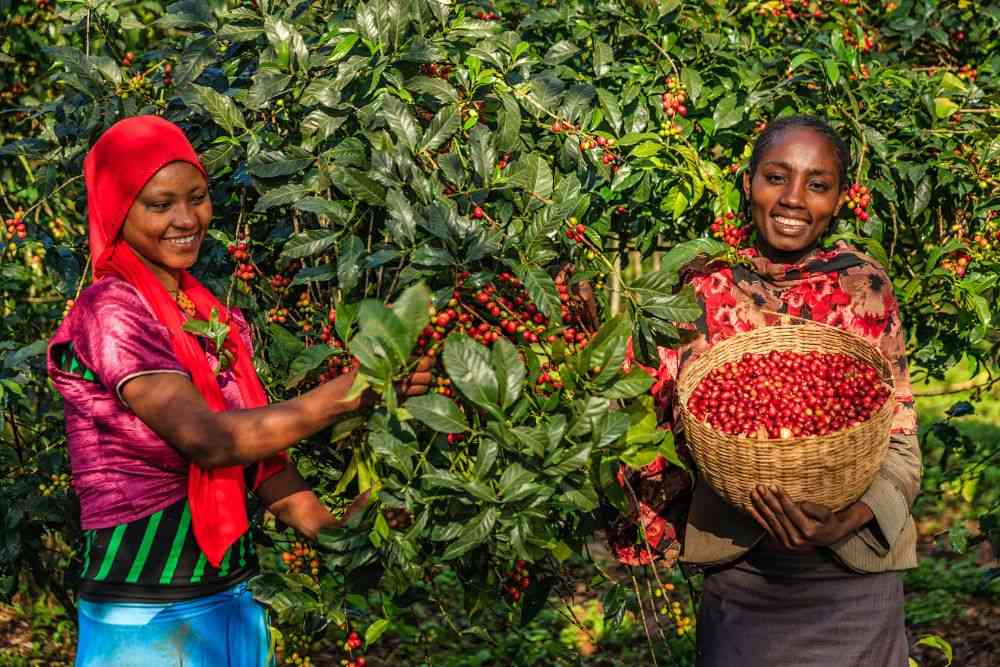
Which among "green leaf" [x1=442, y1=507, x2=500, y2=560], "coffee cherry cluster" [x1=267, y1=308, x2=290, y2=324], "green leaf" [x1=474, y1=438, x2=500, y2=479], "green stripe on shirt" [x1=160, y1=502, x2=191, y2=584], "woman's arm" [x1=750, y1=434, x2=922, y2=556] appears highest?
"coffee cherry cluster" [x1=267, y1=308, x2=290, y2=324]

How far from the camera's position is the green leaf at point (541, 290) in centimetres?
231

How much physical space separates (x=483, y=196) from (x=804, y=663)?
1.37 meters

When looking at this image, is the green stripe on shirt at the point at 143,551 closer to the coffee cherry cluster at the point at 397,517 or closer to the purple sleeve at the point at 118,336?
the purple sleeve at the point at 118,336

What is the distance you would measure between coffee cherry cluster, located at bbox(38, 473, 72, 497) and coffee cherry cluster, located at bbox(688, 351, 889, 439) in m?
2.19

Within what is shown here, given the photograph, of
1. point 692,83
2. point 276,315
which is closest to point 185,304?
point 276,315

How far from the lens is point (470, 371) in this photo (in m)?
A: 1.99

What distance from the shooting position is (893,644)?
2.73m

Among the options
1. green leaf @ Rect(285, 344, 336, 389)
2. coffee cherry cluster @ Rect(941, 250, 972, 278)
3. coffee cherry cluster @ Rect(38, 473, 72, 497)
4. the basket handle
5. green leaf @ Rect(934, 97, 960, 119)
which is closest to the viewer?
green leaf @ Rect(285, 344, 336, 389)

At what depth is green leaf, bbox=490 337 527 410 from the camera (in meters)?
2.01

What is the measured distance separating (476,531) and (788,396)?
2.67 ft

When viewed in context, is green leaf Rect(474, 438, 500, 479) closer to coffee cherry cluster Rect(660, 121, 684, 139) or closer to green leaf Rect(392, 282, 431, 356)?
green leaf Rect(392, 282, 431, 356)

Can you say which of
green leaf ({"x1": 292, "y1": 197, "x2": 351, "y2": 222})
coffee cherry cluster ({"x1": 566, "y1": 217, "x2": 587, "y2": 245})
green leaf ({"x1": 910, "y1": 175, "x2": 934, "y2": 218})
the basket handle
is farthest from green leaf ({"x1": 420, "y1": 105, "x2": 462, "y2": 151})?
green leaf ({"x1": 910, "y1": 175, "x2": 934, "y2": 218})

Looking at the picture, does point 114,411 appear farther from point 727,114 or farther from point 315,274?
point 727,114

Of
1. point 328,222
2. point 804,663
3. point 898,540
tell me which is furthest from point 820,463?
point 328,222
